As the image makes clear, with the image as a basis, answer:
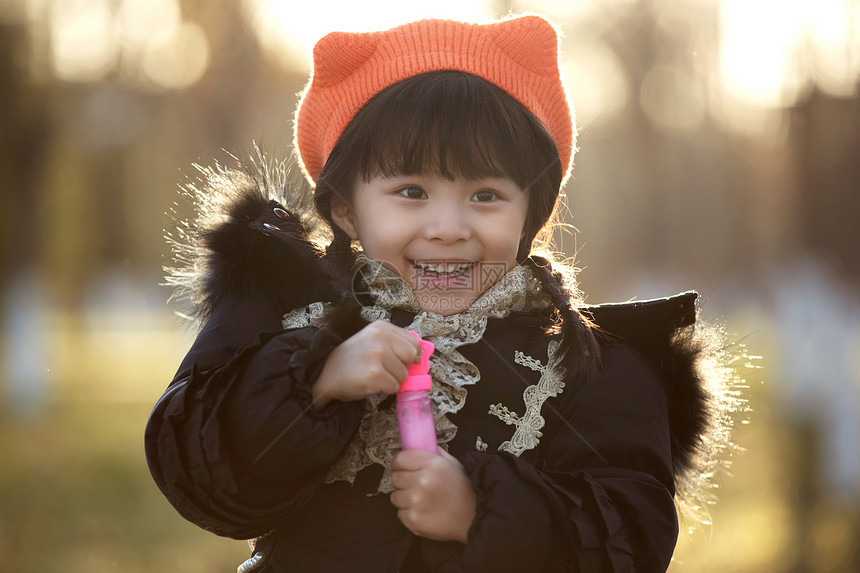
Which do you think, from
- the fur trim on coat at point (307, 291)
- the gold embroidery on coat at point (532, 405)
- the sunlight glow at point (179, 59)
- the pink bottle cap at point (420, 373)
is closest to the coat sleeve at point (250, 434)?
the pink bottle cap at point (420, 373)

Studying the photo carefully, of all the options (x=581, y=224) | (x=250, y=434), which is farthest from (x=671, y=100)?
(x=250, y=434)

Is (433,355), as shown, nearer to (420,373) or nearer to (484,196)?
(420,373)

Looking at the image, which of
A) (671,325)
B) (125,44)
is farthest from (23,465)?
(125,44)

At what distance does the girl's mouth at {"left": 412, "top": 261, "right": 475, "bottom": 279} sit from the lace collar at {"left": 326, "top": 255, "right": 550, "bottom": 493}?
0.18ft

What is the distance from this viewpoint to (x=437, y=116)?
1.81m

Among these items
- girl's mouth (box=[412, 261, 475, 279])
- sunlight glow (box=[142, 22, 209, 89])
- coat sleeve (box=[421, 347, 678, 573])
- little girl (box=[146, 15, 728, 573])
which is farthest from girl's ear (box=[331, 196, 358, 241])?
sunlight glow (box=[142, 22, 209, 89])

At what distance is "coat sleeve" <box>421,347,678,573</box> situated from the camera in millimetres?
1474

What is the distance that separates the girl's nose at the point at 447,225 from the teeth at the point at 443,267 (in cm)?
6

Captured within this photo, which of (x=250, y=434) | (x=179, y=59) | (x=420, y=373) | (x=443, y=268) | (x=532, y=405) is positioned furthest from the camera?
(x=179, y=59)

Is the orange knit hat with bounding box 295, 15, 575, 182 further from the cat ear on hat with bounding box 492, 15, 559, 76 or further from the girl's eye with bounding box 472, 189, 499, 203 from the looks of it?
the girl's eye with bounding box 472, 189, 499, 203

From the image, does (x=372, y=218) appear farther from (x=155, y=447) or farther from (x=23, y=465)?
(x=23, y=465)

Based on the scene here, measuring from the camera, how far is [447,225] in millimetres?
1766

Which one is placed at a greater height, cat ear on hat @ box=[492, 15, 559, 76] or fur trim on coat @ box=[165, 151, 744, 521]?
cat ear on hat @ box=[492, 15, 559, 76]

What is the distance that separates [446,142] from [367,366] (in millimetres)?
564
